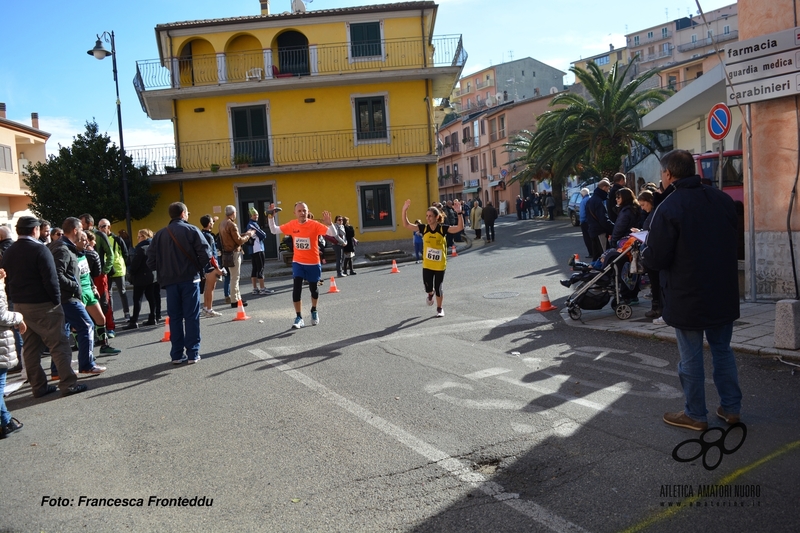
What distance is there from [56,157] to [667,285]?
26018mm

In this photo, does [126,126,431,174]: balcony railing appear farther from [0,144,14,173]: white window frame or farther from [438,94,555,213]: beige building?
[438,94,555,213]: beige building

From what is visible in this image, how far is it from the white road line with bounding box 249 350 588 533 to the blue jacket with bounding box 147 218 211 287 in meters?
2.52

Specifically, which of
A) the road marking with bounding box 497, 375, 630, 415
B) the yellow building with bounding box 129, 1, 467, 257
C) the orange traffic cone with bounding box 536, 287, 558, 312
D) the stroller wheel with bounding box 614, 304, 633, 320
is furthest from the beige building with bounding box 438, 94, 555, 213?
the road marking with bounding box 497, 375, 630, 415

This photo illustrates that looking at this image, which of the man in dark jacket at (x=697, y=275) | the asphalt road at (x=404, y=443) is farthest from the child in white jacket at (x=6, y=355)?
the man in dark jacket at (x=697, y=275)

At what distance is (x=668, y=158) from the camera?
514cm

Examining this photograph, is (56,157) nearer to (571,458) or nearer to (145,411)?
(145,411)

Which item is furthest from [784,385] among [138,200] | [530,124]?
[530,124]

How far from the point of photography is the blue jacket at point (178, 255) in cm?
854

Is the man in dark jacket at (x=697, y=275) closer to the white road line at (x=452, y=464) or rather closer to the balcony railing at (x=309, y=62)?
the white road line at (x=452, y=464)

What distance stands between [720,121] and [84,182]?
23.0m

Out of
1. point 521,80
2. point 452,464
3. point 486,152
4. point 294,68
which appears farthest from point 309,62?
point 521,80

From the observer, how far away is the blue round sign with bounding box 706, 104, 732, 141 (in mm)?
9898

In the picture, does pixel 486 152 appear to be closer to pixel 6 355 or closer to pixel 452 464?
pixel 6 355

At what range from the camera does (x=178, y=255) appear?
28.1ft
